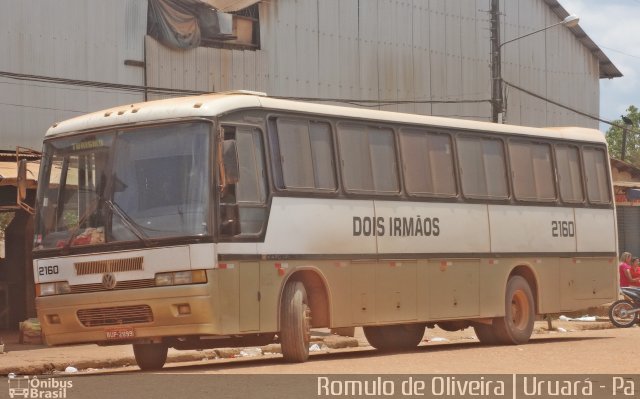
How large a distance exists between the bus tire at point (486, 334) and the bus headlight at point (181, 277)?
292 inches

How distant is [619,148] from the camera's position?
8725 centimetres

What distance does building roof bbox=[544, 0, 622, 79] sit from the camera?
48.1 metres

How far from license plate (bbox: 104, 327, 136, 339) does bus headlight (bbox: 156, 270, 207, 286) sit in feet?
2.19

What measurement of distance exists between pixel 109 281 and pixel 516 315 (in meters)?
8.09

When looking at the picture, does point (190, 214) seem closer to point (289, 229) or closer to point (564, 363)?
point (289, 229)

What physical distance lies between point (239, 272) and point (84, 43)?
1630 centimetres

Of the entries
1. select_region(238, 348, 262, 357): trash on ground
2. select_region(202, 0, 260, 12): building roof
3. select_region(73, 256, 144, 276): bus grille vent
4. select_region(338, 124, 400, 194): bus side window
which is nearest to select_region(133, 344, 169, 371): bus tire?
select_region(73, 256, 144, 276): bus grille vent

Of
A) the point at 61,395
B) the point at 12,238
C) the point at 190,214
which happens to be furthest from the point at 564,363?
the point at 12,238

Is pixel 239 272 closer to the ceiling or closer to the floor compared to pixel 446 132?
closer to the floor

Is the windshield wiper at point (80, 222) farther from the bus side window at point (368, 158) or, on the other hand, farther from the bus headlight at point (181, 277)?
the bus side window at point (368, 158)

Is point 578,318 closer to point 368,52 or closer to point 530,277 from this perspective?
point 368,52

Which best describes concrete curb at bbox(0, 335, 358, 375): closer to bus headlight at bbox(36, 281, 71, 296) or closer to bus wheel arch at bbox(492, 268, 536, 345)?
bus headlight at bbox(36, 281, 71, 296)

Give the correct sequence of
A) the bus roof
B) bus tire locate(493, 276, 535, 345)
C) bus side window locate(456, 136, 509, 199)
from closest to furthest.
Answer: the bus roof
bus side window locate(456, 136, 509, 199)
bus tire locate(493, 276, 535, 345)

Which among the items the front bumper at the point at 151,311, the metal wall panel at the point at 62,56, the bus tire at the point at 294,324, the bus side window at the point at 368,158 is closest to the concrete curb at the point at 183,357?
the front bumper at the point at 151,311
